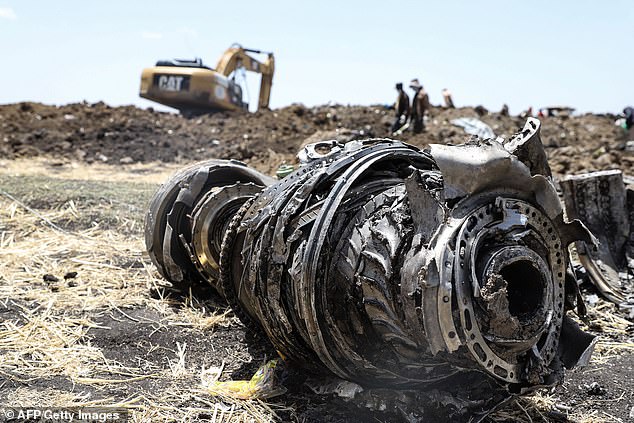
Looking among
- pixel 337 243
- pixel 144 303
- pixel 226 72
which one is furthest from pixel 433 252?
pixel 226 72

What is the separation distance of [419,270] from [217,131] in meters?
14.0

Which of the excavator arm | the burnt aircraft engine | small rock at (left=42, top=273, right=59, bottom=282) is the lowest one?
small rock at (left=42, top=273, right=59, bottom=282)

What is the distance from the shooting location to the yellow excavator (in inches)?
654

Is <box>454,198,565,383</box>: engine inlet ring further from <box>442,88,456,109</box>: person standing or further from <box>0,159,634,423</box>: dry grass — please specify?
<box>442,88,456,109</box>: person standing

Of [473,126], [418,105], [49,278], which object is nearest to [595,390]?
[49,278]

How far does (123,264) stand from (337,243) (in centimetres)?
298

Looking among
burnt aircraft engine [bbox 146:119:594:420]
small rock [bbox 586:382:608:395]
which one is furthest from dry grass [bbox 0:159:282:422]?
small rock [bbox 586:382:608:395]

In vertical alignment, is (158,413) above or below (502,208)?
below

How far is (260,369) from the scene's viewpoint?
9.56 ft

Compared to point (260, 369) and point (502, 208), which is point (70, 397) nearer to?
point (260, 369)

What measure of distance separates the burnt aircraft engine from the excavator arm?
51.0 ft

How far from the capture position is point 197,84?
16688 millimetres

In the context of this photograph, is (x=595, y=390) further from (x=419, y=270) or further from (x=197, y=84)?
(x=197, y=84)

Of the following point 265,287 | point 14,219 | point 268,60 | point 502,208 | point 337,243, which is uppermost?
point 268,60
